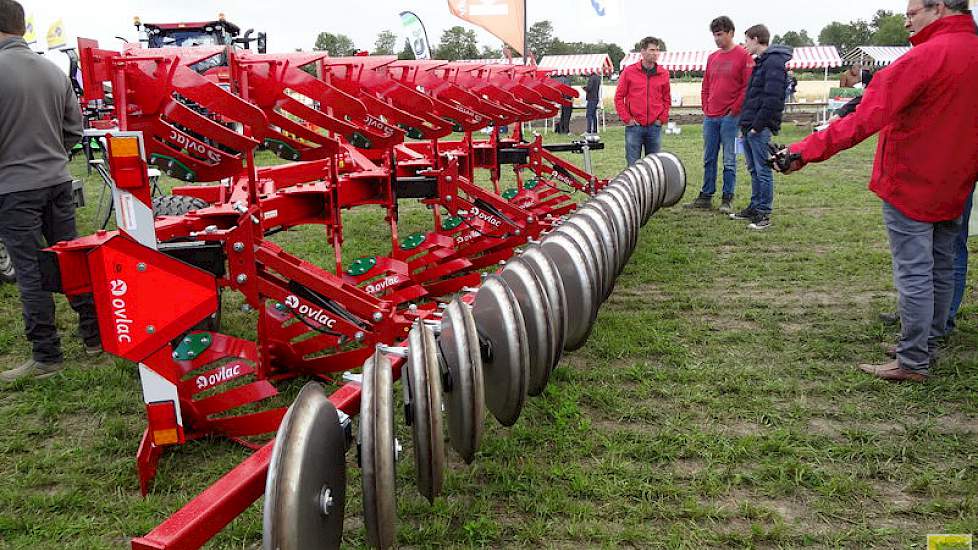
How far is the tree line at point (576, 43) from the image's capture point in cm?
3488

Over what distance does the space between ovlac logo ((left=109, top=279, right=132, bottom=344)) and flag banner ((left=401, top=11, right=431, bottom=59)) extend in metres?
10.3

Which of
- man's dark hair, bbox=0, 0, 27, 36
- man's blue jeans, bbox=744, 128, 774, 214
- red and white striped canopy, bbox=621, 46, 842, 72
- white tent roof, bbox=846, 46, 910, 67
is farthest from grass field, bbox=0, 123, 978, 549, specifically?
white tent roof, bbox=846, 46, 910, 67

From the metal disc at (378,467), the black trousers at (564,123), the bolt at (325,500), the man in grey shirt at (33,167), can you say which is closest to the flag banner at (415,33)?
the black trousers at (564,123)

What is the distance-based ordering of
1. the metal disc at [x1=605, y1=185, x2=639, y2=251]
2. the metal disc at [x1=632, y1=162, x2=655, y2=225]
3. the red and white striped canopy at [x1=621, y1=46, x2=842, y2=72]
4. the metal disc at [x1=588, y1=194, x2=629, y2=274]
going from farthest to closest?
the red and white striped canopy at [x1=621, y1=46, x2=842, y2=72] → the metal disc at [x1=632, y1=162, x2=655, y2=225] → the metal disc at [x1=605, y1=185, x2=639, y2=251] → the metal disc at [x1=588, y1=194, x2=629, y2=274]

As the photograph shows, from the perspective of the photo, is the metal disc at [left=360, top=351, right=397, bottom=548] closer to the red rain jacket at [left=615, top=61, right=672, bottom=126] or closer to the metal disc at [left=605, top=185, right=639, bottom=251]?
the metal disc at [left=605, top=185, right=639, bottom=251]

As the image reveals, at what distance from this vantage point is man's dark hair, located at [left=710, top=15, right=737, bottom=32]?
7465 mm

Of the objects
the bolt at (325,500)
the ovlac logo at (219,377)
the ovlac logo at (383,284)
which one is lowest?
the ovlac logo at (219,377)

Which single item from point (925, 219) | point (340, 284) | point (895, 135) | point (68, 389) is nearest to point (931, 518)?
point (925, 219)

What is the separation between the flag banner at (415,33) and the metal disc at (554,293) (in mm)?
9828

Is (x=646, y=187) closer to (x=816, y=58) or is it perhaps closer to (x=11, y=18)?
(x=11, y=18)

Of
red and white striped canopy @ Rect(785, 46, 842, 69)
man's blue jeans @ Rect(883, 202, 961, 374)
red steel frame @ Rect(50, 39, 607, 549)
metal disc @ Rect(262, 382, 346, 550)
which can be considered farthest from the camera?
red and white striped canopy @ Rect(785, 46, 842, 69)

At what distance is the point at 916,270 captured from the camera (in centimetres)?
350

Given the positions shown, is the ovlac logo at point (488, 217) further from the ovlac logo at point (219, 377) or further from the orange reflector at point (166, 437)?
the orange reflector at point (166, 437)

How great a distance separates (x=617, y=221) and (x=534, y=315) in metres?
1.90
